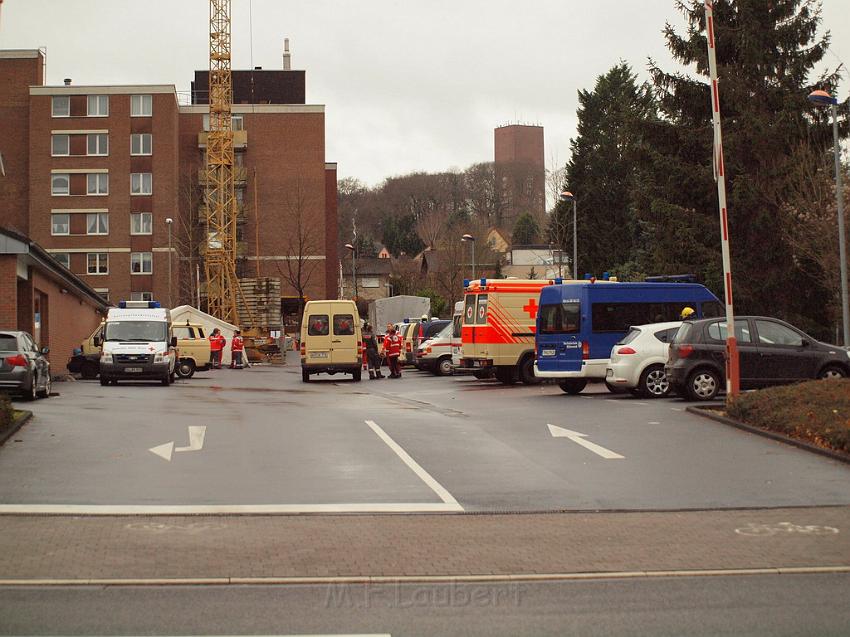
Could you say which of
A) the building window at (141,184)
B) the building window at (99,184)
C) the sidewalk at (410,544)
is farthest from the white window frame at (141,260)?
the sidewalk at (410,544)

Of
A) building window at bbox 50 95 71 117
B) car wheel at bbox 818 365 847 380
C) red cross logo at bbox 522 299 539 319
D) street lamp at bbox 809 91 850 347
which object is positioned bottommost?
car wheel at bbox 818 365 847 380

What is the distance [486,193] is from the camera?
127m

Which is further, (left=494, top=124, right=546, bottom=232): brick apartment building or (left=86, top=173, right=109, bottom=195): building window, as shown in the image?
(left=494, top=124, right=546, bottom=232): brick apartment building

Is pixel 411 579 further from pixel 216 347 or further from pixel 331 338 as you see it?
pixel 216 347

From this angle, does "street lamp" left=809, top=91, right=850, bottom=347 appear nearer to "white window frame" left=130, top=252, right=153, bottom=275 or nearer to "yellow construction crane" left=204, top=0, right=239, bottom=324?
"yellow construction crane" left=204, top=0, right=239, bottom=324

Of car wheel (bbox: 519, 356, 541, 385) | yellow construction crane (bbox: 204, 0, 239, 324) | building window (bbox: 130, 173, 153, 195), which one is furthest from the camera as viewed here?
building window (bbox: 130, 173, 153, 195)

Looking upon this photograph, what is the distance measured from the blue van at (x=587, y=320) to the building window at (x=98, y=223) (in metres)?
64.4

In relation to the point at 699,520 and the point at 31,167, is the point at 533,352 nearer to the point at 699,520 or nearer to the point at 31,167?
the point at 699,520

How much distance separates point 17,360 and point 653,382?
13.1m

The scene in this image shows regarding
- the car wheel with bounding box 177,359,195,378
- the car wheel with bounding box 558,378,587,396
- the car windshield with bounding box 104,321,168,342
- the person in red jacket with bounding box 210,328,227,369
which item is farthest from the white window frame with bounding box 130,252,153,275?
the car wheel with bounding box 558,378,587,396

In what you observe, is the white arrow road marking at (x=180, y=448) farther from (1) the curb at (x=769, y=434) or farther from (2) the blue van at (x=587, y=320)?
(2) the blue van at (x=587, y=320)

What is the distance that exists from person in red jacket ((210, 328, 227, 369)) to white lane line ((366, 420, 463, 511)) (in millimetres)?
35023

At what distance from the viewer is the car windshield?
33.8 meters

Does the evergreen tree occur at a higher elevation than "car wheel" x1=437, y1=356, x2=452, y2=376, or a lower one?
higher
